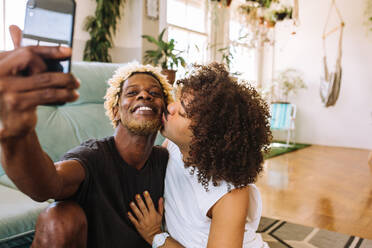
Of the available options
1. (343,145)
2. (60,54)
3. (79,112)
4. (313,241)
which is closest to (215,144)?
(60,54)

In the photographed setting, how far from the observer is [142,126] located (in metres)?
1.18

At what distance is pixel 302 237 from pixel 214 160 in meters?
1.48

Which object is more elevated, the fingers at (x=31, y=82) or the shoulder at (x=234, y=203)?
the fingers at (x=31, y=82)

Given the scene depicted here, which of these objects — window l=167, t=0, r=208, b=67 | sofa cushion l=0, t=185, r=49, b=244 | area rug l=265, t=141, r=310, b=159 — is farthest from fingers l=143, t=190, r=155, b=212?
area rug l=265, t=141, r=310, b=159

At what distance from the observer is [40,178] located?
Answer: 2.42 feet

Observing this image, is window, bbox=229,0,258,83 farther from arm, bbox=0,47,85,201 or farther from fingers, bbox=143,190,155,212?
arm, bbox=0,47,85,201

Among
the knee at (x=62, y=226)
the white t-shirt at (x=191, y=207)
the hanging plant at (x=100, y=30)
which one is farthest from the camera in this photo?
→ the hanging plant at (x=100, y=30)

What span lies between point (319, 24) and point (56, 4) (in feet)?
21.3

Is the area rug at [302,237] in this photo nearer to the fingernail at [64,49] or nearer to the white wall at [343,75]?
the fingernail at [64,49]

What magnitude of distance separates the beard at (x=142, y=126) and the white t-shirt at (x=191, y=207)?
0.17 m

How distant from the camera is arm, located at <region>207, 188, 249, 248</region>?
97cm

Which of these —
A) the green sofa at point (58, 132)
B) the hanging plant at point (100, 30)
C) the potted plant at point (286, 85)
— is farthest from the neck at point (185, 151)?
the potted plant at point (286, 85)

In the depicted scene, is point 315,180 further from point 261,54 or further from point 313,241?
point 261,54

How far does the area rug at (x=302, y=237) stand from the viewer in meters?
2.03
